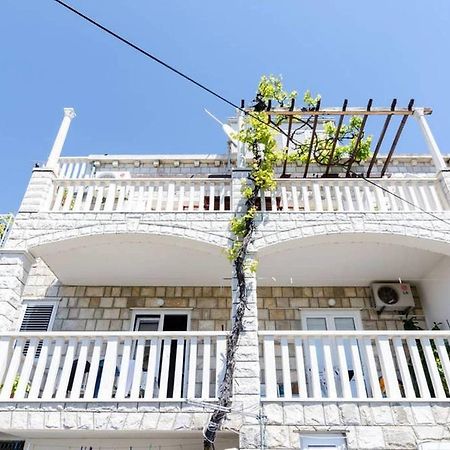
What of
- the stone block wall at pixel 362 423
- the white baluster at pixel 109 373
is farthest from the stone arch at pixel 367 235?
the white baluster at pixel 109 373

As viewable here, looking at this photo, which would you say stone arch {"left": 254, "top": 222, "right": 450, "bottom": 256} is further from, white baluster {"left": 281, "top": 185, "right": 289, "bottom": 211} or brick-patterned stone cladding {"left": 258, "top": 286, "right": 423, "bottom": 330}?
brick-patterned stone cladding {"left": 258, "top": 286, "right": 423, "bottom": 330}

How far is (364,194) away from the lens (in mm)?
6523

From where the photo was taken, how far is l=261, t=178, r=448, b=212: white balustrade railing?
20.7 ft

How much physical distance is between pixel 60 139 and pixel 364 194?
594 centimetres

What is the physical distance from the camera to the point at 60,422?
462 centimetres

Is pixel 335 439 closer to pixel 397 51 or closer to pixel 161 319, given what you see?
pixel 161 319

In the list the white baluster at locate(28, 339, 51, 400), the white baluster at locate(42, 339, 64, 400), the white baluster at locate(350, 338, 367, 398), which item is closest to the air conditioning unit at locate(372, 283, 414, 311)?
the white baluster at locate(350, 338, 367, 398)

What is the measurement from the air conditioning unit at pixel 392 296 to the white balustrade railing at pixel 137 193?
3.71 metres

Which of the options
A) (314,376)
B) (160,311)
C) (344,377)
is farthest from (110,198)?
(344,377)

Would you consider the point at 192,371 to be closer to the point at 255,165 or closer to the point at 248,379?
the point at 248,379

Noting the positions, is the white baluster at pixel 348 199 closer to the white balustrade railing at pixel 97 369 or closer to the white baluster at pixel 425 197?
the white baluster at pixel 425 197

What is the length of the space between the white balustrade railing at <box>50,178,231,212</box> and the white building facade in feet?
0.10

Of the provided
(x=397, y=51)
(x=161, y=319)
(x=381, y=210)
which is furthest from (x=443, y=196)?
(x=161, y=319)

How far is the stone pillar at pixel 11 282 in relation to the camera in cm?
532
